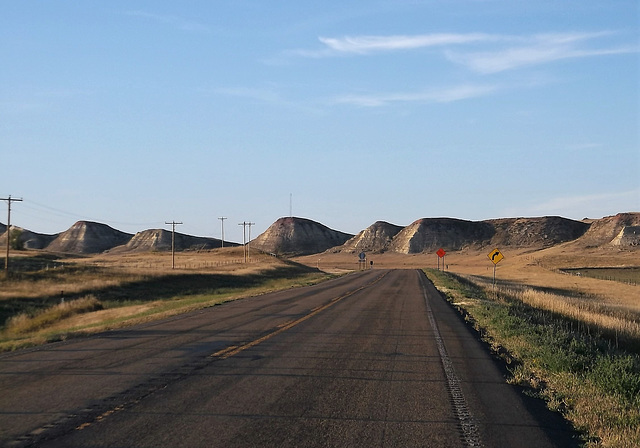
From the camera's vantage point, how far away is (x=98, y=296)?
4459 cm

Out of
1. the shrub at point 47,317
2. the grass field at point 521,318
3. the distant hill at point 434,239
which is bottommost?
the shrub at point 47,317

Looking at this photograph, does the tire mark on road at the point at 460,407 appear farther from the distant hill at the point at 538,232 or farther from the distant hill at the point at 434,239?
the distant hill at the point at 538,232

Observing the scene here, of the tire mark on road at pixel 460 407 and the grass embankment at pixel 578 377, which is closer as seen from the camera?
the tire mark on road at pixel 460 407

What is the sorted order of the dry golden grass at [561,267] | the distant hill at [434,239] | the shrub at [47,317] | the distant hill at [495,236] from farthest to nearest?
the distant hill at [434,239] → the distant hill at [495,236] → the dry golden grass at [561,267] → the shrub at [47,317]

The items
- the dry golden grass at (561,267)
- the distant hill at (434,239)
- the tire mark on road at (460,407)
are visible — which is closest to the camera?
the tire mark on road at (460,407)

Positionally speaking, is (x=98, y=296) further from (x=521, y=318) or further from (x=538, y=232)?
(x=538, y=232)

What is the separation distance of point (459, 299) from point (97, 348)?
65.4ft

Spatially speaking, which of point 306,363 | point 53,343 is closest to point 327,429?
point 306,363

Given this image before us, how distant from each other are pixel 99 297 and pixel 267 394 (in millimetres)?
38528

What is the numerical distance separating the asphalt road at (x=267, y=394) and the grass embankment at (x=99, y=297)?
466cm

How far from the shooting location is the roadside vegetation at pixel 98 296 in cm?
2623

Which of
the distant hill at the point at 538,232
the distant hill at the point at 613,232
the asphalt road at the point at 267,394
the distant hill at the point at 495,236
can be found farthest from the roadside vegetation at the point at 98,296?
A: the distant hill at the point at 538,232

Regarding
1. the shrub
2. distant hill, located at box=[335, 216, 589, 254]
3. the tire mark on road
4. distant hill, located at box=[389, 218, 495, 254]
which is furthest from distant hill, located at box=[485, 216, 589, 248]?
the tire mark on road

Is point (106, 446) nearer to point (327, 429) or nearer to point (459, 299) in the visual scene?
point (327, 429)
